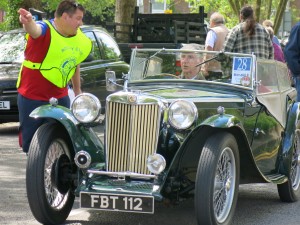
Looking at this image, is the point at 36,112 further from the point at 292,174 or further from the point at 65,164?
the point at 292,174

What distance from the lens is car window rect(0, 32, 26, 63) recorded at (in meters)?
12.9

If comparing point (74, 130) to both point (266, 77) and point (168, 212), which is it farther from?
point (266, 77)

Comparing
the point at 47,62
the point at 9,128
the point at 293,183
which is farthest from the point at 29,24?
the point at 9,128

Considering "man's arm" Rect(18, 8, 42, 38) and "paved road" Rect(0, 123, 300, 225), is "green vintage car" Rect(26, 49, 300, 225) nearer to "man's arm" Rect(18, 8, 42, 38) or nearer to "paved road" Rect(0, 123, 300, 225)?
"paved road" Rect(0, 123, 300, 225)

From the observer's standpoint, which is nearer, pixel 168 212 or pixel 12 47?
pixel 168 212

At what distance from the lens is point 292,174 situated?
7.90m

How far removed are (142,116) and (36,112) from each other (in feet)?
3.02

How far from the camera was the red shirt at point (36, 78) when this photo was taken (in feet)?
22.8

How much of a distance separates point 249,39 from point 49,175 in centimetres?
477

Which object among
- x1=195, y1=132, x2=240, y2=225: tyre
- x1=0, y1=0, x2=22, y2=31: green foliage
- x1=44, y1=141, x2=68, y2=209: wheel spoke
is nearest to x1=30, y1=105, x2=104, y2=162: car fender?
x1=44, y1=141, x2=68, y2=209: wheel spoke

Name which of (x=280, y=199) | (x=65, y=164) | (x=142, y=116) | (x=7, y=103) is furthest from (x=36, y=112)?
(x=7, y=103)

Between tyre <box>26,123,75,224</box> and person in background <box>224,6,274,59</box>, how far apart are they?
4384 mm

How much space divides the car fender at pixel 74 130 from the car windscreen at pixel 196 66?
108 centimetres

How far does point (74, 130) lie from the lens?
633 cm
